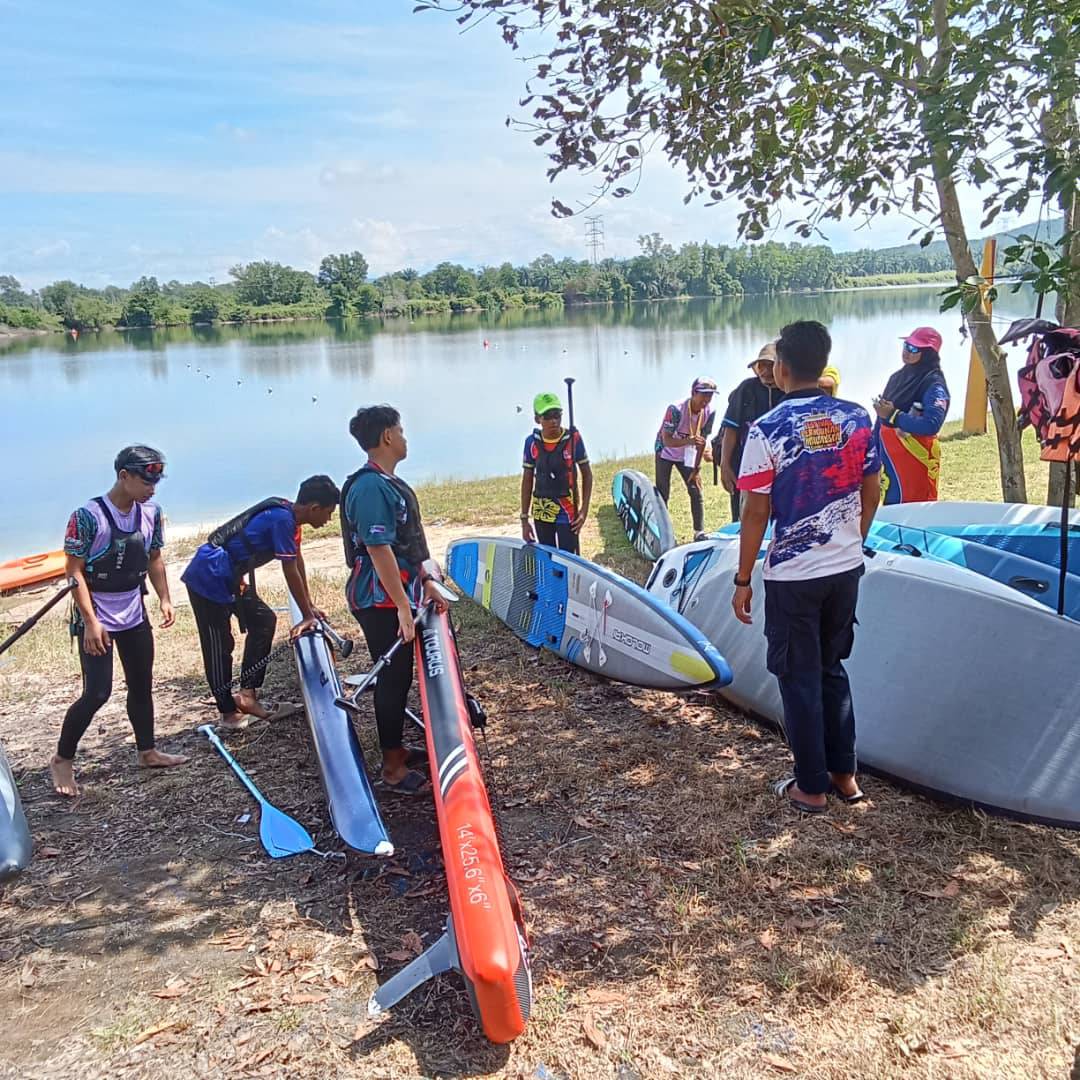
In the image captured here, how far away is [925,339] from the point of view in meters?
5.30

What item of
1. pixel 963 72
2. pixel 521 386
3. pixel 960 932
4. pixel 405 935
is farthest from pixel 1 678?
pixel 521 386

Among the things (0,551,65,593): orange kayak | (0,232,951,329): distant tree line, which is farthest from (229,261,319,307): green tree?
(0,551,65,593): orange kayak

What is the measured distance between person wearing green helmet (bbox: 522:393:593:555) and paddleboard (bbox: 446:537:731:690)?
0.28 m

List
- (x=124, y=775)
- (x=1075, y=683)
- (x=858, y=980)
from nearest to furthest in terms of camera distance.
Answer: (x=858, y=980) → (x=1075, y=683) → (x=124, y=775)

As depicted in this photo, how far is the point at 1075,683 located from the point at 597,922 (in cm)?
184

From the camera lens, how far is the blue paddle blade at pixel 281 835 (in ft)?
Answer: 11.2

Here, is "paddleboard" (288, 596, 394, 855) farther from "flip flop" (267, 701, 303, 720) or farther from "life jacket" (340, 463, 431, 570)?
"life jacket" (340, 463, 431, 570)

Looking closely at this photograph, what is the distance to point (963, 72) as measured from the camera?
3777 mm

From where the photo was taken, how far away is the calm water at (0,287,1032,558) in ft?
59.3

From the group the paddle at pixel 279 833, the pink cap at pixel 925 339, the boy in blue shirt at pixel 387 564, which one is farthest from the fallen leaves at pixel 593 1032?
the pink cap at pixel 925 339

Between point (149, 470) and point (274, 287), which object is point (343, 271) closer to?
point (274, 287)

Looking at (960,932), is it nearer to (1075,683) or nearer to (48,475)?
(1075,683)

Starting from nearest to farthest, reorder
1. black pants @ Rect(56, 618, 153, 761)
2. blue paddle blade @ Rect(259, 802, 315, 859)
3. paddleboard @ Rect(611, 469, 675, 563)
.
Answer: blue paddle blade @ Rect(259, 802, 315, 859)
black pants @ Rect(56, 618, 153, 761)
paddleboard @ Rect(611, 469, 675, 563)

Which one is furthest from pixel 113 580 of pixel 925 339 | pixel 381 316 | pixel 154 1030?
pixel 381 316
